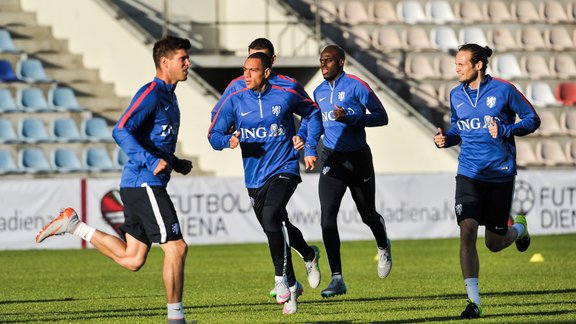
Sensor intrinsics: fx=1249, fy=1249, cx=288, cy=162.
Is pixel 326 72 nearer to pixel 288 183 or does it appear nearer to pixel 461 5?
pixel 288 183

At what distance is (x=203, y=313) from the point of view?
35.4 ft

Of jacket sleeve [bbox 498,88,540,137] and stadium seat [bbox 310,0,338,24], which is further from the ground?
stadium seat [bbox 310,0,338,24]

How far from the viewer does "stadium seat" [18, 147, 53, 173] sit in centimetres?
2581

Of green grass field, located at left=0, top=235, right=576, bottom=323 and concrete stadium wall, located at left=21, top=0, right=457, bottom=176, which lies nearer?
green grass field, located at left=0, top=235, right=576, bottom=323

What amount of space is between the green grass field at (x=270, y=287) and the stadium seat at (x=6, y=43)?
760 cm

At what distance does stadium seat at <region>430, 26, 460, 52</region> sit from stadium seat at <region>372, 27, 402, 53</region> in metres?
1.02

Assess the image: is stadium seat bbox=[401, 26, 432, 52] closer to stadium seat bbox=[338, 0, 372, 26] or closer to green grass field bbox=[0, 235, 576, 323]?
stadium seat bbox=[338, 0, 372, 26]

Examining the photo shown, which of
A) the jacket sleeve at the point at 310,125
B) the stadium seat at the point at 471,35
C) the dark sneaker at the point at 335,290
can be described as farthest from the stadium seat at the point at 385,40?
the jacket sleeve at the point at 310,125

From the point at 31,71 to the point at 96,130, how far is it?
6.64ft

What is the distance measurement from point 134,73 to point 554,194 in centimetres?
999

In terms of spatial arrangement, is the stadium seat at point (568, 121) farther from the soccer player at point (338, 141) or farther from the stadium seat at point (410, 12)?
the soccer player at point (338, 141)

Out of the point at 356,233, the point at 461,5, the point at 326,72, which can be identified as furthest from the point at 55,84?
the point at 326,72

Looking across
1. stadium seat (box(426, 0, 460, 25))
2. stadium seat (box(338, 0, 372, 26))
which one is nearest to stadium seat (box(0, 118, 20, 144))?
stadium seat (box(338, 0, 372, 26))

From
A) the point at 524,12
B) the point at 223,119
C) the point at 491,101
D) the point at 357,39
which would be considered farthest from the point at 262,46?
the point at 524,12
